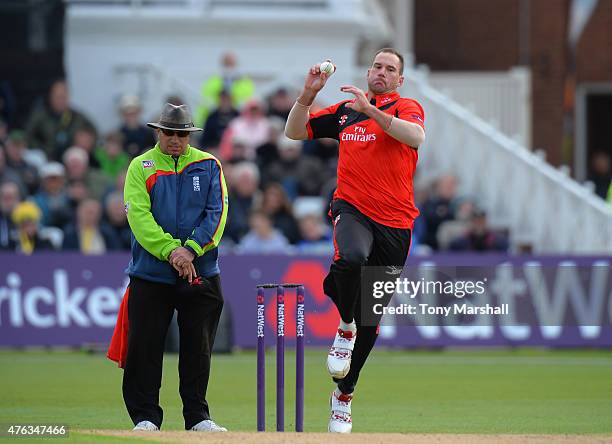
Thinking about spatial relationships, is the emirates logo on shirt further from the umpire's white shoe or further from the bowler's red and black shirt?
the umpire's white shoe

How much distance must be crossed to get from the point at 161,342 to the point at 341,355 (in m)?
1.29

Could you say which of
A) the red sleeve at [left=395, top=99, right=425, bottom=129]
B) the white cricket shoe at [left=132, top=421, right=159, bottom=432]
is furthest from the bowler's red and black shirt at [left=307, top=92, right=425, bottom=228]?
the white cricket shoe at [left=132, top=421, right=159, bottom=432]

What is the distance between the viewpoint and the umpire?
10.9m

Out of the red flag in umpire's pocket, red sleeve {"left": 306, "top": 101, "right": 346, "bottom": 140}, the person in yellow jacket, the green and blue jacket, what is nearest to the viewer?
the green and blue jacket

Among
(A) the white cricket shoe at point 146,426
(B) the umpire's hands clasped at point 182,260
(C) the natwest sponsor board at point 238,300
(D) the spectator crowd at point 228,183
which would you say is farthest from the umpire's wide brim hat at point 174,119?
(D) the spectator crowd at point 228,183

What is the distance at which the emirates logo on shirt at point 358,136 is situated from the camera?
11.0 m

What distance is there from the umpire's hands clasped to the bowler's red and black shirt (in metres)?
1.24

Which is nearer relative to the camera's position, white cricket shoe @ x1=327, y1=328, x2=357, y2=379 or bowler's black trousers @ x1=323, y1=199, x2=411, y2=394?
bowler's black trousers @ x1=323, y1=199, x2=411, y2=394

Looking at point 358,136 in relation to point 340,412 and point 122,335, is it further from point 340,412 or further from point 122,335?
point 122,335

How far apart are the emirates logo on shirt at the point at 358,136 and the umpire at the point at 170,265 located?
0.96 m

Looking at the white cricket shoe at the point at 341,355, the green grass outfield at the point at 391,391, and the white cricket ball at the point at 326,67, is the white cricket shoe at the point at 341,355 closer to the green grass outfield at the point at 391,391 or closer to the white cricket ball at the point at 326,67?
the green grass outfield at the point at 391,391

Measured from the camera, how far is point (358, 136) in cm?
1105

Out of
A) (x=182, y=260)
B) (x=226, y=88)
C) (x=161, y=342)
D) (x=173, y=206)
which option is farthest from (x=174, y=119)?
(x=226, y=88)

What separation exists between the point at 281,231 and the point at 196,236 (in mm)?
10337
